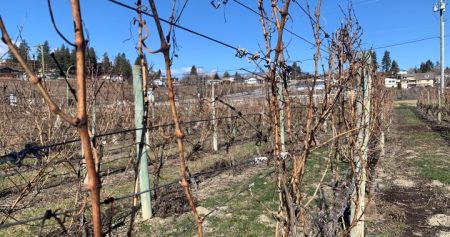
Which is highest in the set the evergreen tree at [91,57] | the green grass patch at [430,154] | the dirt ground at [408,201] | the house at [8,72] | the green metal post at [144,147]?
the house at [8,72]

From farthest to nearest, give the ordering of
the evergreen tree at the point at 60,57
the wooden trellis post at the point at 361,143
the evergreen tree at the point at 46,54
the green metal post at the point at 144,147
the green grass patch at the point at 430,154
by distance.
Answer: the green grass patch at the point at 430,154, the green metal post at the point at 144,147, the wooden trellis post at the point at 361,143, the evergreen tree at the point at 60,57, the evergreen tree at the point at 46,54

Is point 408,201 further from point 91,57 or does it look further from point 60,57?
point 91,57

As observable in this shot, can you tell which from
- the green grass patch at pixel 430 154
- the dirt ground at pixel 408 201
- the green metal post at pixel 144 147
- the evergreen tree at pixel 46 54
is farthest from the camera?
the green grass patch at pixel 430 154

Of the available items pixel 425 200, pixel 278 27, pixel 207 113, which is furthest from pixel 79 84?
pixel 207 113

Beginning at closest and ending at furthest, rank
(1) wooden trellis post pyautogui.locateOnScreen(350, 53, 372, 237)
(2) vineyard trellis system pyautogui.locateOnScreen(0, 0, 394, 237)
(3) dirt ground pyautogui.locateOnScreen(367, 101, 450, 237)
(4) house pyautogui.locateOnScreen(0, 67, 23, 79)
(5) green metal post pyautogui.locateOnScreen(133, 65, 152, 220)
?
1. (2) vineyard trellis system pyautogui.locateOnScreen(0, 0, 394, 237)
2. (1) wooden trellis post pyautogui.locateOnScreen(350, 53, 372, 237)
3. (5) green metal post pyautogui.locateOnScreen(133, 65, 152, 220)
4. (3) dirt ground pyautogui.locateOnScreen(367, 101, 450, 237)
5. (4) house pyautogui.locateOnScreen(0, 67, 23, 79)

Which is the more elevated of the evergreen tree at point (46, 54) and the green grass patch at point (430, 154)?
the evergreen tree at point (46, 54)

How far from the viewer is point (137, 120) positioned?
4395 mm

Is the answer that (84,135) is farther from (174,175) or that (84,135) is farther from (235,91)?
(235,91)

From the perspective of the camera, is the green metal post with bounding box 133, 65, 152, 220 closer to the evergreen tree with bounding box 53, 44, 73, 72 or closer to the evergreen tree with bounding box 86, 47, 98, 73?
the evergreen tree with bounding box 53, 44, 73, 72

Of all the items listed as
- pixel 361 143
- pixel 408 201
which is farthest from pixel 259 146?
pixel 408 201

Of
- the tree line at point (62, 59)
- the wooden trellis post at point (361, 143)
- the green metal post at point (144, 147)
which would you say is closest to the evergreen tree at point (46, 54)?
the tree line at point (62, 59)

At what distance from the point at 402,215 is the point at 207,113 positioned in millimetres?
9246

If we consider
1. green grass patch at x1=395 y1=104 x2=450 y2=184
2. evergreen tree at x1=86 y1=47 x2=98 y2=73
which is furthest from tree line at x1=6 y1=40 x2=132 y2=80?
green grass patch at x1=395 y1=104 x2=450 y2=184

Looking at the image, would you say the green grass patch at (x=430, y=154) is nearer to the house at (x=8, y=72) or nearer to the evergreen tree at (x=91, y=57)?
the evergreen tree at (x=91, y=57)
